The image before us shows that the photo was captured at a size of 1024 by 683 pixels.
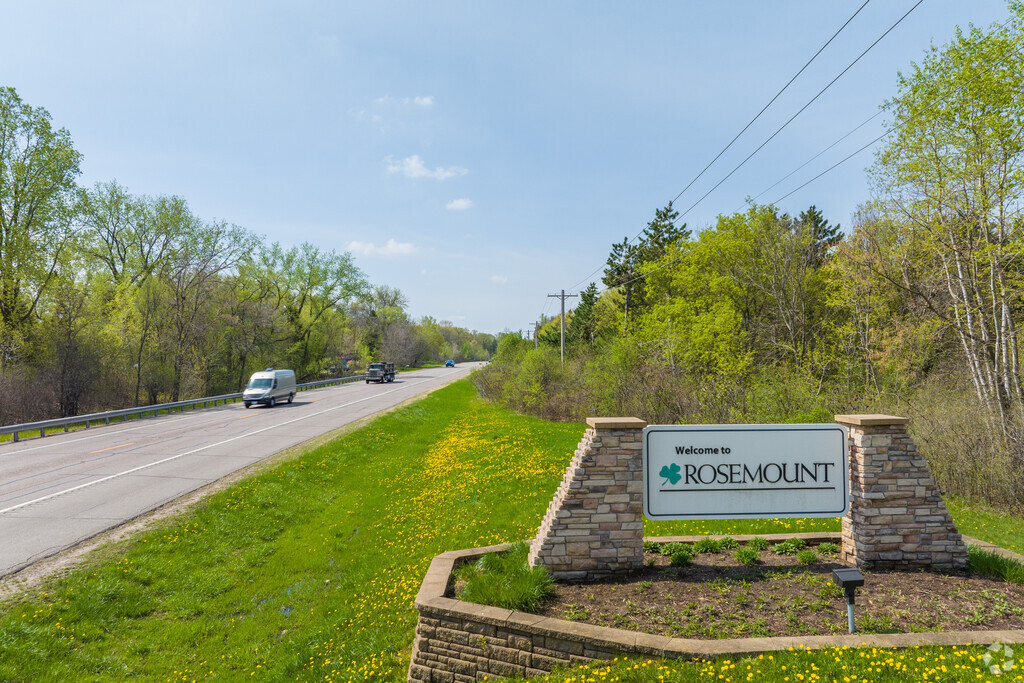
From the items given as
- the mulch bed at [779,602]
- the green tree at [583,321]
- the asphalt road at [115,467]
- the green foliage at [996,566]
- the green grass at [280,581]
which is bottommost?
the green grass at [280,581]

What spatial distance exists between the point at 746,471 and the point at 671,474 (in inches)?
39.0

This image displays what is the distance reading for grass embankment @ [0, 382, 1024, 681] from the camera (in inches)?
237

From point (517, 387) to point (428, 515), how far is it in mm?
16123

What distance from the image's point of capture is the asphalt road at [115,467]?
395 inches

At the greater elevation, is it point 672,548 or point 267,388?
point 267,388

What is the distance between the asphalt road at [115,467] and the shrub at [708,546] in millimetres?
10543

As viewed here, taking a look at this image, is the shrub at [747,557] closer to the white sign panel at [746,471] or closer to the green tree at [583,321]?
the white sign panel at [746,471]

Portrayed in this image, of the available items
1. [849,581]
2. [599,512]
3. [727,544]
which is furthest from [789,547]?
[599,512]

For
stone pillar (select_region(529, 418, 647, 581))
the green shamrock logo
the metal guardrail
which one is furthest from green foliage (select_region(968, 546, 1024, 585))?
the metal guardrail

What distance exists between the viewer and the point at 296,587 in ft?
27.3

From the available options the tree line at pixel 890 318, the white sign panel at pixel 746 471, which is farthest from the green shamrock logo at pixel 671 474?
the tree line at pixel 890 318

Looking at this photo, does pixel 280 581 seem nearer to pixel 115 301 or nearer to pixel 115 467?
pixel 115 467

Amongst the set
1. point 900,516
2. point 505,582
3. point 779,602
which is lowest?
point 779,602

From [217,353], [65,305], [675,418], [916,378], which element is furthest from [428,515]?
[217,353]
